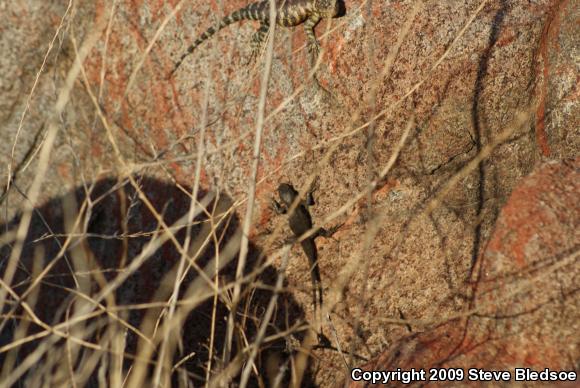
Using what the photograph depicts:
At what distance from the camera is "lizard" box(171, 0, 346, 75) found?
14.2 feet

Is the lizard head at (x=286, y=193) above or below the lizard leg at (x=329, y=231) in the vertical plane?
above

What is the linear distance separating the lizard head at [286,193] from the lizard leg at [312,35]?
79 cm

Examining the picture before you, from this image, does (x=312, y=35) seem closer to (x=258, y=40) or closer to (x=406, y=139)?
(x=258, y=40)

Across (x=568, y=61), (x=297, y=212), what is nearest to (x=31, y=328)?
(x=297, y=212)

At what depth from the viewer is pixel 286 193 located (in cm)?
409

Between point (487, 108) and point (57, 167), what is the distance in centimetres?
306

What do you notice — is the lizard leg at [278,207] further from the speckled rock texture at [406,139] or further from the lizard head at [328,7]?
the lizard head at [328,7]

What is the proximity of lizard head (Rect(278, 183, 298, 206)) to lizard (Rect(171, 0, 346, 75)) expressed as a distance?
863 mm

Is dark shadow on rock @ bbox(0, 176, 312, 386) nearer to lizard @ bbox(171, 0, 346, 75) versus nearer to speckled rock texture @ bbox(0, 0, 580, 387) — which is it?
speckled rock texture @ bbox(0, 0, 580, 387)

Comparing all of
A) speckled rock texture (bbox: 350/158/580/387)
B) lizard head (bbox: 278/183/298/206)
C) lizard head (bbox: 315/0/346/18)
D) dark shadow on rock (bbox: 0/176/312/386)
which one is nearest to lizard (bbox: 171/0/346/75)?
lizard head (bbox: 315/0/346/18)

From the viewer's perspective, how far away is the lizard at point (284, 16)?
433 centimetres

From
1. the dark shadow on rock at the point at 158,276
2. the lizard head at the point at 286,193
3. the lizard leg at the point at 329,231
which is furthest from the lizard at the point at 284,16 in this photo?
the lizard leg at the point at 329,231

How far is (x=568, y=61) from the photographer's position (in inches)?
155

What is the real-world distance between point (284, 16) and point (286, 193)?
1.30 m
